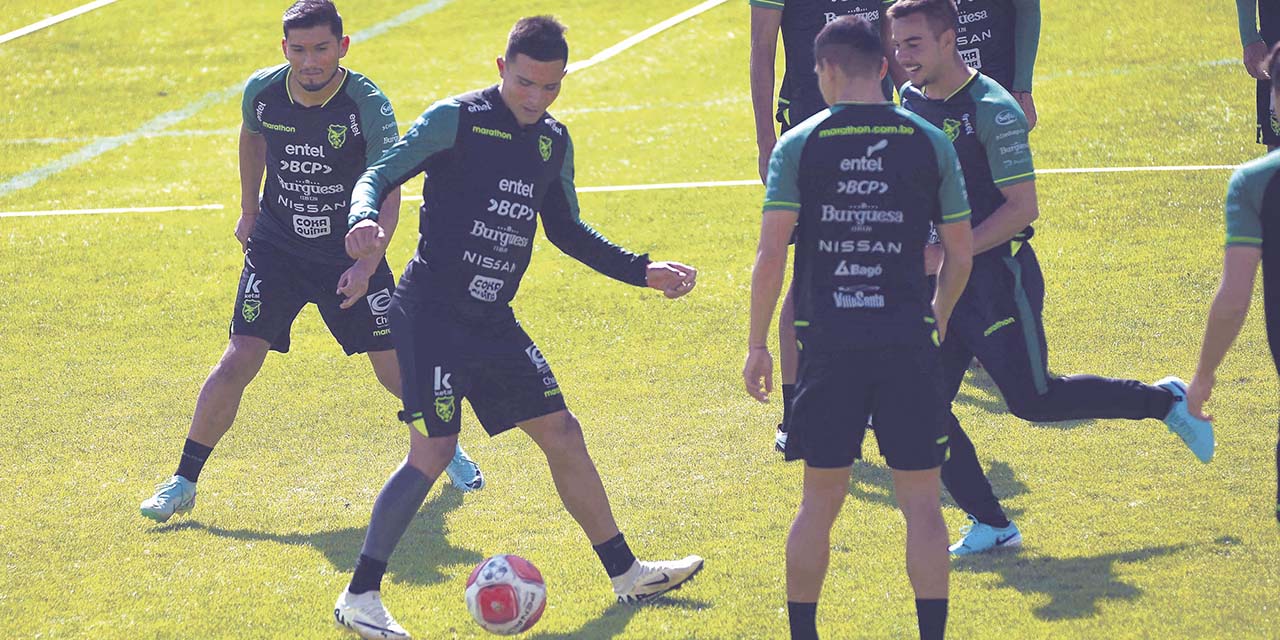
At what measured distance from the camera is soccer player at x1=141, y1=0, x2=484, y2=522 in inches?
283

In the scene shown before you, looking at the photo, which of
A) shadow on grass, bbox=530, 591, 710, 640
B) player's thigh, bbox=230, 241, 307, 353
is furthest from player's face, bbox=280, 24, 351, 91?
shadow on grass, bbox=530, 591, 710, 640

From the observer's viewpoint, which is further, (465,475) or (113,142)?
(113,142)

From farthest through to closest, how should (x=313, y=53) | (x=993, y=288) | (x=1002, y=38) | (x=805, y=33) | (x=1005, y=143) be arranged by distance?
(x=1002, y=38) < (x=805, y=33) < (x=313, y=53) < (x=993, y=288) < (x=1005, y=143)

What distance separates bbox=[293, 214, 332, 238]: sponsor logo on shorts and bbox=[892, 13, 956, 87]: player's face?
3.09 metres

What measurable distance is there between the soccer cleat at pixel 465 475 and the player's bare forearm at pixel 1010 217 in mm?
2998

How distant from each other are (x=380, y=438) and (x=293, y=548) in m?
1.73

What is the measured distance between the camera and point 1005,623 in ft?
18.5

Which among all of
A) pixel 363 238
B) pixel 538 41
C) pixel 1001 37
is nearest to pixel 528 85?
pixel 538 41

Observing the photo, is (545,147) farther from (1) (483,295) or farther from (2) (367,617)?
(2) (367,617)

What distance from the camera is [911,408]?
5.05 metres

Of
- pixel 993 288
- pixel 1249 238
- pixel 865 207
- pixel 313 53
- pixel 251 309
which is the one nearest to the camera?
pixel 1249 238

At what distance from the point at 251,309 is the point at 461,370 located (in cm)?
208

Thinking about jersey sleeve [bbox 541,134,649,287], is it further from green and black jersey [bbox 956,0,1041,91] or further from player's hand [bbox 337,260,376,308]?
green and black jersey [bbox 956,0,1041,91]

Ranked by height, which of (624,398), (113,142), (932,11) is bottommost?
(624,398)
